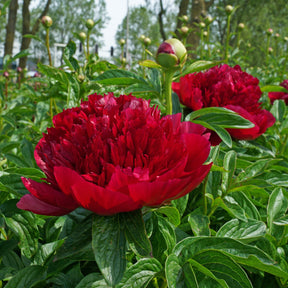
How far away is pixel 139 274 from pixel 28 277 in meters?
0.24

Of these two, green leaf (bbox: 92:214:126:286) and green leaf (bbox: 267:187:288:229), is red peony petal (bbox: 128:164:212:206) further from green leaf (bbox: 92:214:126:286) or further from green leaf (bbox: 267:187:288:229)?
green leaf (bbox: 267:187:288:229)

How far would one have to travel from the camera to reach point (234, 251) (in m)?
0.55

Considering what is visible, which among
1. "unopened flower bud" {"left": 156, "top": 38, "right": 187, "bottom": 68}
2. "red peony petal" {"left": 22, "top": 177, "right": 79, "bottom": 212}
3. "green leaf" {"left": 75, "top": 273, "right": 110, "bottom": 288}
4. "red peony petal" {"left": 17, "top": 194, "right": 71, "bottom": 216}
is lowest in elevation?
"green leaf" {"left": 75, "top": 273, "right": 110, "bottom": 288}

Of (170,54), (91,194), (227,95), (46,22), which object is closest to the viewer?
(91,194)

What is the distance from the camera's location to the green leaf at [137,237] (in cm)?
48

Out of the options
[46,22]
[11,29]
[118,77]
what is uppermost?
[11,29]

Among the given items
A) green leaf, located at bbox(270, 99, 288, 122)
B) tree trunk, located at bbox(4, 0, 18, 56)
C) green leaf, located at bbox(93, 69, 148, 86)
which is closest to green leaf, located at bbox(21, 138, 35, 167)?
green leaf, located at bbox(93, 69, 148, 86)

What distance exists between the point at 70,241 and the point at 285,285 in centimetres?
54

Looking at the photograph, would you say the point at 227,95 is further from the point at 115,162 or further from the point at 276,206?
the point at 115,162

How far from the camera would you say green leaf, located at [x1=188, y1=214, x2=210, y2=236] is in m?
0.70

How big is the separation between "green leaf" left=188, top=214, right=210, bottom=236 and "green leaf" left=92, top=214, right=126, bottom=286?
0.26m

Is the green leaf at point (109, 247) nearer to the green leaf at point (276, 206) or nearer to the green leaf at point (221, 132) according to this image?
the green leaf at point (221, 132)

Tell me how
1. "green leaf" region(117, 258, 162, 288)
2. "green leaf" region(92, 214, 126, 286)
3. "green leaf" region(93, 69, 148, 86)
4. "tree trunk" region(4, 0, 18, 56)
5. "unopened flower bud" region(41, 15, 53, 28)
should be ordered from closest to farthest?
"green leaf" region(92, 214, 126, 286), "green leaf" region(117, 258, 162, 288), "green leaf" region(93, 69, 148, 86), "unopened flower bud" region(41, 15, 53, 28), "tree trunk" region(4, 0, 18, 56)

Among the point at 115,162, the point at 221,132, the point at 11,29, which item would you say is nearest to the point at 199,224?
the point at 221,132
